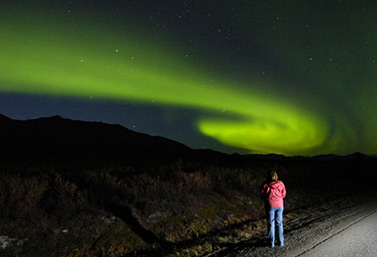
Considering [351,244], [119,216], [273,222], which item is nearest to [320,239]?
[351,244]

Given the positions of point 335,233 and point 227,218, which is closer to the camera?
point 335,233

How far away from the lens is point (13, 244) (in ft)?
19.7

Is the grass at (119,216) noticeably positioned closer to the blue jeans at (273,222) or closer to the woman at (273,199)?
the blue jeans at (273,222)

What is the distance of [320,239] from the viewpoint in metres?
6.34

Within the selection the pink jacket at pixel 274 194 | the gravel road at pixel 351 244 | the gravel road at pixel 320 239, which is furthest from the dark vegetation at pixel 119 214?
the gravel road at pixel 351 244

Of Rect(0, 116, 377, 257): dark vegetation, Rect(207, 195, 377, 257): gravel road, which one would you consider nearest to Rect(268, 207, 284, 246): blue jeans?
Rect(207, 195, 377, 257): gravel road

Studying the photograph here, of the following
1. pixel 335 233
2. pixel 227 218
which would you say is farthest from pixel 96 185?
pixel 335 233

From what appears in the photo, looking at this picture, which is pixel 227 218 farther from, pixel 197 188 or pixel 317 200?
pixel 317 200

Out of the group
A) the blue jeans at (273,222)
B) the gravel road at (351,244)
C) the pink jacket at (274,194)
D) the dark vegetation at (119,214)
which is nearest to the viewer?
the gravel road at (351,244)

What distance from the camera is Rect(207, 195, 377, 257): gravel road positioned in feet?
17.9

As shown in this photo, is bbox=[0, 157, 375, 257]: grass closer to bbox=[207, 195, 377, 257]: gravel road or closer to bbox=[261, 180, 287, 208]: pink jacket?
bbox=[207, 195, 377, 257]: gravel road

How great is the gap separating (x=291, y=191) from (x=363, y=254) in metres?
10.4

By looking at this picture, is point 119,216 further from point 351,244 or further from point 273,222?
point 351,244

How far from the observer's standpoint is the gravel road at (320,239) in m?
5.45
